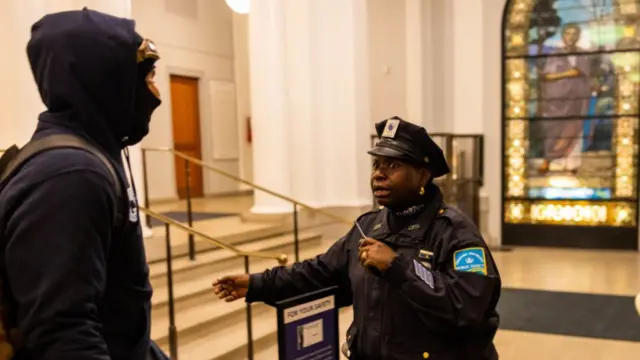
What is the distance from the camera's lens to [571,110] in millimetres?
9055

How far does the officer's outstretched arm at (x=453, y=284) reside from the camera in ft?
5.84

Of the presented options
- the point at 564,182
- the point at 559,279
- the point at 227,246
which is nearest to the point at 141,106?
the point at 227,246

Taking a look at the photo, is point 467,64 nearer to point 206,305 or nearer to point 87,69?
point 206,305

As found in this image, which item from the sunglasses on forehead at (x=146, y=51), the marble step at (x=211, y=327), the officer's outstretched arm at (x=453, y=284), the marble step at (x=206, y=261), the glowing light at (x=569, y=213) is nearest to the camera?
the sunglasses on forehead at (x=146, y=51)

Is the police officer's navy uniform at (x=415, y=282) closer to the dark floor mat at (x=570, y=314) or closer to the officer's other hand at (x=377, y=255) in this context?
the officer's other hand at (x=377, y=255)

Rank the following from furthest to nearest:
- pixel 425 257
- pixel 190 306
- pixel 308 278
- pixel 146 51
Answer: pixel 190 306, pixel 308 278, pixel 425 257, pixel 146 51

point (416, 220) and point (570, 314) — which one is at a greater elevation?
point (416, 220)

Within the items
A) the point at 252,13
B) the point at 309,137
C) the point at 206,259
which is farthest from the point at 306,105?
the point at 206,259

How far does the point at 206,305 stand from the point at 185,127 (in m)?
5.87

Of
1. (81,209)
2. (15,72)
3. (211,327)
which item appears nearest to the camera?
(81,209)

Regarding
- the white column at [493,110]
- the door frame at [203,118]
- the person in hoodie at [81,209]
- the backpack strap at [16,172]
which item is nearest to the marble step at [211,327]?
the person in hoodie at [81,209]

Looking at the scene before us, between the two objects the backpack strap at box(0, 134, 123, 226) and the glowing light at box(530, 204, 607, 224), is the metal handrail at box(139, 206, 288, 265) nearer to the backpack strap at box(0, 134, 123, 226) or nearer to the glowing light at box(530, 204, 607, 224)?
the backpack strap at box(0, 134, 123, 226)

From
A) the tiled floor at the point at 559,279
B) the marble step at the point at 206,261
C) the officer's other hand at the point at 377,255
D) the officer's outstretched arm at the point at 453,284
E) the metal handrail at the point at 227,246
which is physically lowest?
the tiled floor at the point at 559,279

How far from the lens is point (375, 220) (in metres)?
2.19
